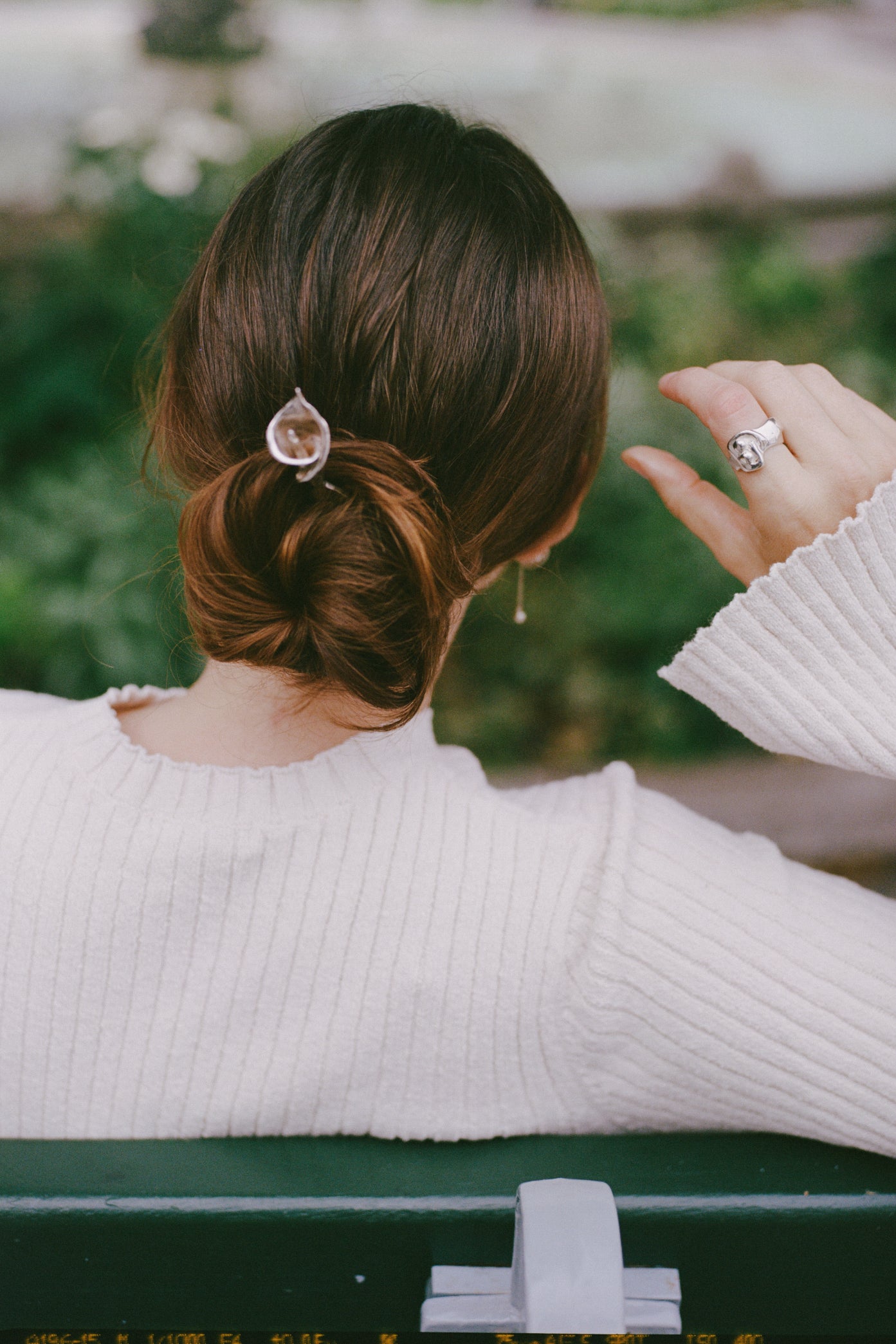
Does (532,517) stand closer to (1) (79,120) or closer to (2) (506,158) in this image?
(2) (506,158)

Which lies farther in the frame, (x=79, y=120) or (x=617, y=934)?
(x=79, y=120)

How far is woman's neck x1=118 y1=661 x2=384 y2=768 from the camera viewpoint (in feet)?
2.94

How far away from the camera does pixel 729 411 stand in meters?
0.87

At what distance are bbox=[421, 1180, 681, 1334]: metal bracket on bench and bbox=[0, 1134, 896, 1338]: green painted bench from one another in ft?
0.06

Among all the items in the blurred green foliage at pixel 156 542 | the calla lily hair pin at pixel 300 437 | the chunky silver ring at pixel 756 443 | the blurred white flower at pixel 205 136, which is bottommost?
the blurred green foliage at pixel 156 542

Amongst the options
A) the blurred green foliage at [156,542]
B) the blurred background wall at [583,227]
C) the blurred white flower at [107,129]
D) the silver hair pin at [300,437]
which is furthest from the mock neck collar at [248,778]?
the blurred white flower at [107,129]

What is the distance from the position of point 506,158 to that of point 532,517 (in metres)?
0.30

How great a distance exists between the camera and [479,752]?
8.06ft

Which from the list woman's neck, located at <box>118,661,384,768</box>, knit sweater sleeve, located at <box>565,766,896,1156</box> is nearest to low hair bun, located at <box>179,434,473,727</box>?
woman's neck, located at <box>118,661,384,768</box>

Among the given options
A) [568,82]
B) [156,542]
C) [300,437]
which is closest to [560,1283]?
[300,437]

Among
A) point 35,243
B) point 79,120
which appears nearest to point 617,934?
point 35,243

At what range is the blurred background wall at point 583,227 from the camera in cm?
229

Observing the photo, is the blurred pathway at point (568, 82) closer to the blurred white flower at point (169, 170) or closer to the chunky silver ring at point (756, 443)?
the blurred white flower at point (169, 170)

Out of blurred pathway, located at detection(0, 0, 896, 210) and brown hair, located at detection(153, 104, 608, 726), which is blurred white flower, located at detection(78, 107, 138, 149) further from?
brown hair, located at detection(153, 104, 608, 726)
